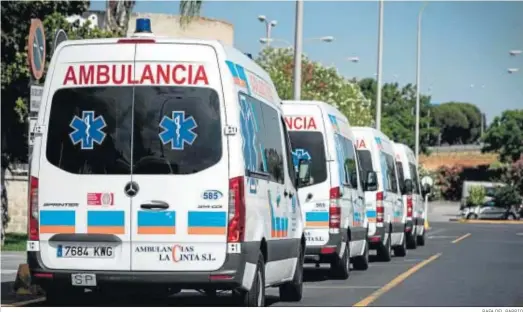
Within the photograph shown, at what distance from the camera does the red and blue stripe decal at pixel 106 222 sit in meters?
12.5

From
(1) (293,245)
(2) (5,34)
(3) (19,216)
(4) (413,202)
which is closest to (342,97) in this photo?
(3) (19,216)

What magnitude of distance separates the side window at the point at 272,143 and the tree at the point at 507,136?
97.4 metres

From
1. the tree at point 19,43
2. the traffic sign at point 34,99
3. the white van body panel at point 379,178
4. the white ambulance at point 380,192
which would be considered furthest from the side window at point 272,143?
the tree at point 19,43

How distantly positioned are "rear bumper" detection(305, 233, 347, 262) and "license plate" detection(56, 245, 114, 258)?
24.7 feet

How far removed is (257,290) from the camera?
13.4 metres

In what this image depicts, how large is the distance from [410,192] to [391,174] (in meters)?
3.93

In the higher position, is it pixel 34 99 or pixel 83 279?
pixel 34 99

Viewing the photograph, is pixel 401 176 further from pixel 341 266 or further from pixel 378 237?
pixel 341 266

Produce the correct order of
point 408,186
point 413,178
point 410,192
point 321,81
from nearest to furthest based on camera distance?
1. point 408,186
2. point 410,192
3. point 413,178
4. point 321,81

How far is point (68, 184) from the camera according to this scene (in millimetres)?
12648

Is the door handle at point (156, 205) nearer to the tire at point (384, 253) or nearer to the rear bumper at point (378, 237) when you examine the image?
the rear bumper at point (378, 237)

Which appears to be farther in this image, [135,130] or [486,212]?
[486,212]

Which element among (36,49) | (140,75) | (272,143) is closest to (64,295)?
(140,75)

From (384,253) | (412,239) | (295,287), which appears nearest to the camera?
(295,287)
